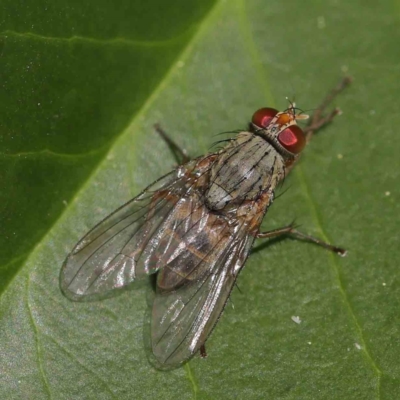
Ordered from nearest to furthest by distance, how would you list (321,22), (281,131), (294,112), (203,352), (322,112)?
(203,352) < (281,131) < (294,112) < (322,112) < (321,22)

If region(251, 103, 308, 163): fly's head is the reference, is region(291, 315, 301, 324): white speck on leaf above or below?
below

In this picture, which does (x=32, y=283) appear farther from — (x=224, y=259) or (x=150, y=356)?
(x=224, y=259)

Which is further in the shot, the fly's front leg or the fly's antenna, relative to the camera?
the fly's front leg

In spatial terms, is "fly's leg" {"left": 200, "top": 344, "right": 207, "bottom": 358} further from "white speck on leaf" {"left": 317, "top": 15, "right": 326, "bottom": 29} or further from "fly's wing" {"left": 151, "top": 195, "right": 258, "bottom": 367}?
"white speck on leaf" {"left": 317, "top": 15, "right": 326, "bottom": 29}

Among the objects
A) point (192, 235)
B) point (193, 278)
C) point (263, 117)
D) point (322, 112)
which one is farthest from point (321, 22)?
point (193, 278)

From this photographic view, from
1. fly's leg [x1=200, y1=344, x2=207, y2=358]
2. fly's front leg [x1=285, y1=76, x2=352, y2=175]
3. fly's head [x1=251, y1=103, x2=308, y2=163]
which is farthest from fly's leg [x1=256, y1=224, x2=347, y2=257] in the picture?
fly's leg [x1=200, y1=344, x2=207, y2=358]

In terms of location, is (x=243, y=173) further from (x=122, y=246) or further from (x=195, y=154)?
(x=122, y=246)

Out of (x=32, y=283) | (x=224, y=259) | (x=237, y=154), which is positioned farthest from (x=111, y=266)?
(x=237, y=154)
